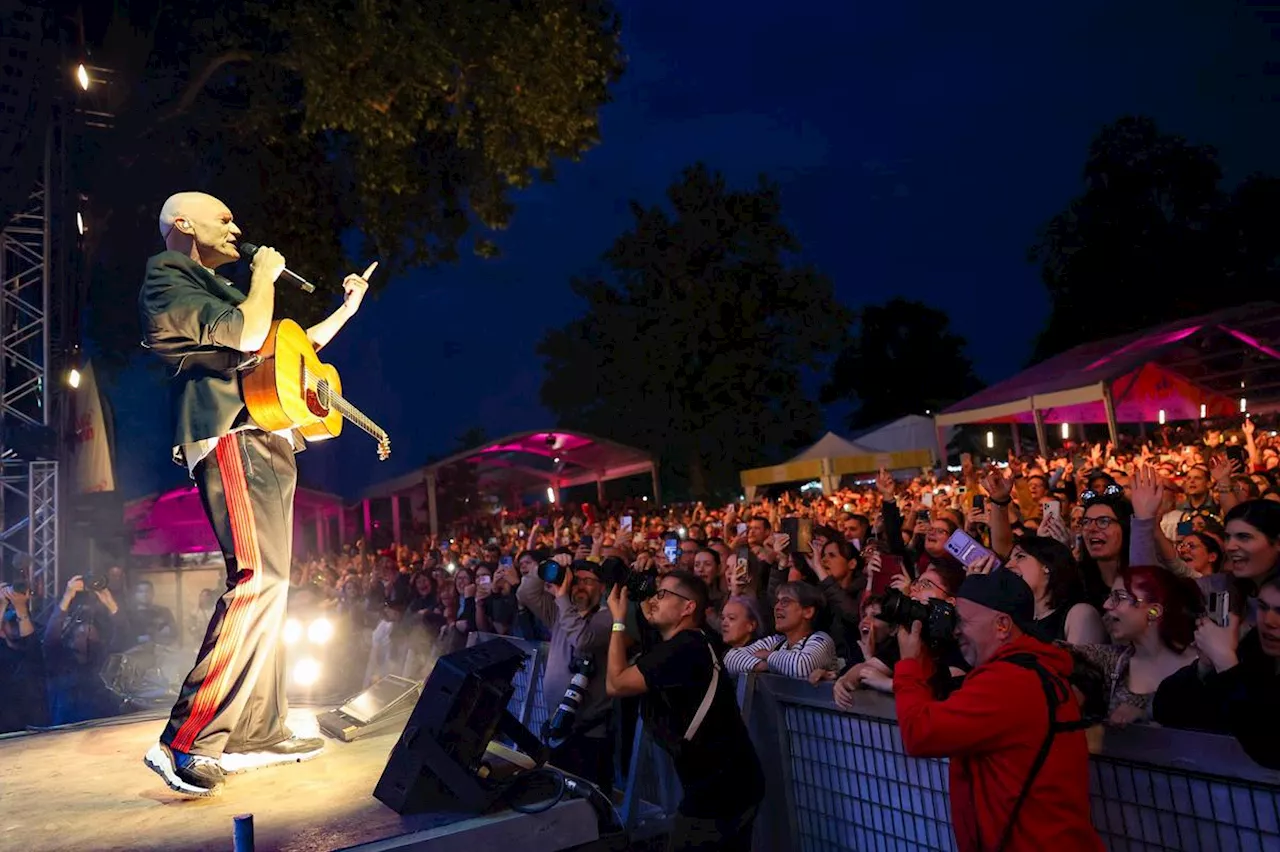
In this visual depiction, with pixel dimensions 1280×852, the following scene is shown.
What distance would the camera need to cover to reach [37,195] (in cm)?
1009

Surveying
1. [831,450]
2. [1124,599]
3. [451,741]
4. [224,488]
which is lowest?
[451,741]

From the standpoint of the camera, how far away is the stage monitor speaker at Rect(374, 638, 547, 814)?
360 centimetres

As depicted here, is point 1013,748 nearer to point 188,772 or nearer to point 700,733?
point 700,733

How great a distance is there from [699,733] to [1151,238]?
40.2 meters

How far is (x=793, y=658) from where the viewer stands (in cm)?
424

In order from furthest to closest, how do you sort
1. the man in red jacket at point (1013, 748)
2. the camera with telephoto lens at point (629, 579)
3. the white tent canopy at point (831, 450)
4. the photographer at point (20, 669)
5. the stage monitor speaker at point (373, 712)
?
the white tent canopy at point (831, 450)
the photographer at point (20, 669)
the stage monitor speaker at point (373, 712)
the camera with telephoto lens at point (629, 579)
the man in red jacket at point (1013, 748)

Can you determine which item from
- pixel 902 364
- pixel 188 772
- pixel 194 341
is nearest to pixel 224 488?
pixel 194 341

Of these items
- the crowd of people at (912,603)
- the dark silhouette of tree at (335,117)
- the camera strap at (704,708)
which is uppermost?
the dark silhouette of tree at (335,117)

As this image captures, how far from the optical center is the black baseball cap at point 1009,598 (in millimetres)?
2867

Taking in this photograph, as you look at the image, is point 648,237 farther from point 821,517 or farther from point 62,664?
point 62,664

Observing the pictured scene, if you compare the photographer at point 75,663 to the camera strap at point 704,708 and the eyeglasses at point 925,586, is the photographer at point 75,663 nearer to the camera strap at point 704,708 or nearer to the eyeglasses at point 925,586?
the camera strap at point 704,708

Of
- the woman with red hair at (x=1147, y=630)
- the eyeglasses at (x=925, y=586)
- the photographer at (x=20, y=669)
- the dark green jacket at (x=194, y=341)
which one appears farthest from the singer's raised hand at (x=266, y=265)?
the photographer at (x=20, y=669)

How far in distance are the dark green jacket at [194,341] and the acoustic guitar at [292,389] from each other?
86mm

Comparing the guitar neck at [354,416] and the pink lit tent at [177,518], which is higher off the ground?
the pink lit tent at [177,518]
